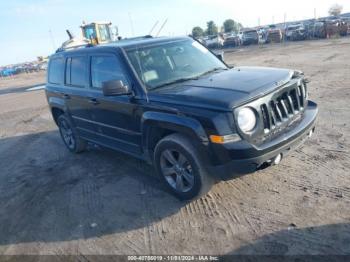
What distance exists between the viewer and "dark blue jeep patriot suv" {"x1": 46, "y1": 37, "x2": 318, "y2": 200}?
3562 mm

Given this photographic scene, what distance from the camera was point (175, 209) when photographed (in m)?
4.21

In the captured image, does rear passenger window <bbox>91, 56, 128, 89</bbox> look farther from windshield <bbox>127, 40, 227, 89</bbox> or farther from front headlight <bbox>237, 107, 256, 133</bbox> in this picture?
front headlight <bbox>237, 107, 256, 133</bbox>

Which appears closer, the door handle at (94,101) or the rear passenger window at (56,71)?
the door handle at (94,101)

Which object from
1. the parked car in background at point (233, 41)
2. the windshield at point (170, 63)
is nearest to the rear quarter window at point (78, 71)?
the windshield at point (170, 63)

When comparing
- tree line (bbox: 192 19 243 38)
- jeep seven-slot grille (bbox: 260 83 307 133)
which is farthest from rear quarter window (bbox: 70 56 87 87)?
tree line (bbox: 192 19 243 38)

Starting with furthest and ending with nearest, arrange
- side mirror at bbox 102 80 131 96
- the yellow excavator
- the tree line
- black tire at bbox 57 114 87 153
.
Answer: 1. the tree line
2. the yellow excavator
3. black tire at bbox 57 114 87 153
4. side mirror at bbox 102 80 131 96

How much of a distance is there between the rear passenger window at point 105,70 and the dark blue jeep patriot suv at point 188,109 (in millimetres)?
14

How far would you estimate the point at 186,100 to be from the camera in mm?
3779

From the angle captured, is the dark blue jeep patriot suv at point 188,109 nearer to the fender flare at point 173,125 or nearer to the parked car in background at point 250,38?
the fender flare at point 173,125

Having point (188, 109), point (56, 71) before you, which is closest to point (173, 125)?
point (188, 109)

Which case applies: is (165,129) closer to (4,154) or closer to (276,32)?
(4,154)

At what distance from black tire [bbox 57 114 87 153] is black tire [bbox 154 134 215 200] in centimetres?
271

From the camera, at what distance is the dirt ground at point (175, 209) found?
346cm

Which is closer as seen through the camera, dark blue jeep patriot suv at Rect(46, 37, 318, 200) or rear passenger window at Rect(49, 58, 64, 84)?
dark blue jeep patriot suv at Rect(46, 37, 318, 200)
